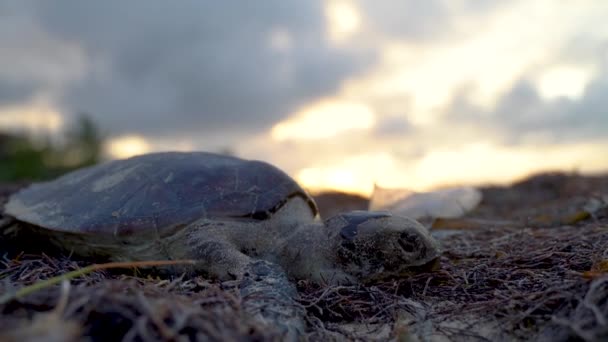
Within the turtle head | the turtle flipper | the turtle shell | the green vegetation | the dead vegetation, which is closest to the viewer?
the dead vegetation

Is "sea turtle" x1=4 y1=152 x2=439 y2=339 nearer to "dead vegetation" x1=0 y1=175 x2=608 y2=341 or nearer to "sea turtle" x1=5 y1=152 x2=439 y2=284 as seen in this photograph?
"sea turtle" x1=5 y1=152 x2=439 y2=284

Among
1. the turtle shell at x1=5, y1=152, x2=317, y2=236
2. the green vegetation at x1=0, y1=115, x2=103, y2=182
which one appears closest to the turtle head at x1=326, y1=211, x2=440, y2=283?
the turtle shell at x1=5, y1=152, x2=317, y2=236

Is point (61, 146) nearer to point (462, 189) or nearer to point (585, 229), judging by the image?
point (462, 189)

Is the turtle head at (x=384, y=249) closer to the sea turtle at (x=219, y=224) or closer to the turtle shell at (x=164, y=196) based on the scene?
the sea turtle at (x=219, y=224)

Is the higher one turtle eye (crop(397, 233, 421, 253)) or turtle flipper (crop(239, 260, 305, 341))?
turtle eye (crop(397, 233, 421, 253))

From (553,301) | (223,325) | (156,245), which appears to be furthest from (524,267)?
(156,245)

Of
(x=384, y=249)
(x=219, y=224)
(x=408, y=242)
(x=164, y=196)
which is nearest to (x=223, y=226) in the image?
(x=219, y=224)

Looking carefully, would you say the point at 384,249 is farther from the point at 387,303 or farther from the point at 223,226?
the point at 223,226
